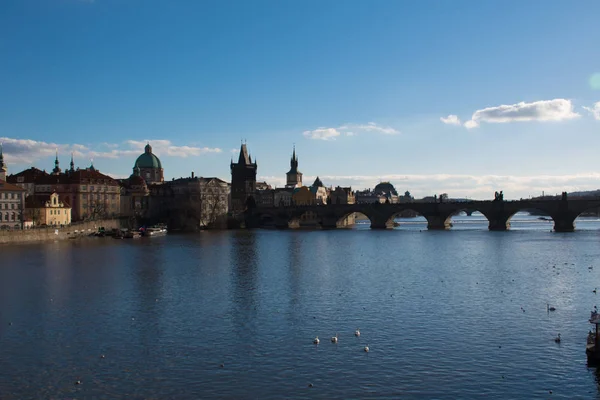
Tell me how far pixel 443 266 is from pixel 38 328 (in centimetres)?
4194

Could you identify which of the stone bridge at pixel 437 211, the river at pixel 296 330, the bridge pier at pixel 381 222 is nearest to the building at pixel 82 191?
the stone bridge at pixel 437 211

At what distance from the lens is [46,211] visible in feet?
405

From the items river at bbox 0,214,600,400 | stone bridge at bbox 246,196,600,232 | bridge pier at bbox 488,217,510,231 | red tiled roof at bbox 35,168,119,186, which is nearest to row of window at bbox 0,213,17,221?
red tiled roof at bbox 35,168,119,186

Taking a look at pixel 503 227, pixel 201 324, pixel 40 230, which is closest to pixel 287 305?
pixel 201 324

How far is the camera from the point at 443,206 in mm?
151125

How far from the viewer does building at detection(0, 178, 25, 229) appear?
109 meters

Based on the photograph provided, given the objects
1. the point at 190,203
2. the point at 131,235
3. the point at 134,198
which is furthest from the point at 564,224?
the point at 134,198

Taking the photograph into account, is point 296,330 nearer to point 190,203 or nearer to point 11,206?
point 11,206

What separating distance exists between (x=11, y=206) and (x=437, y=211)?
91.5 metres

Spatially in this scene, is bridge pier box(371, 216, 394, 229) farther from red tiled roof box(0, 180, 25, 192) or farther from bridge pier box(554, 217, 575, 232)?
red tiled roof box(0, 180, 25, 192)

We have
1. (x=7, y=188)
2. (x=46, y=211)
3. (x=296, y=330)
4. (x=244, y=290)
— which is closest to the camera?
(x=296, y=330)

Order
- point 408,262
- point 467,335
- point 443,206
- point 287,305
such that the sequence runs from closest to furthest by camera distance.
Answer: point 467,335 < point 287,305 < point 408,262 < point 443,206

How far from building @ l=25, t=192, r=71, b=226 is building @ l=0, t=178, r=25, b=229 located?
145 inches

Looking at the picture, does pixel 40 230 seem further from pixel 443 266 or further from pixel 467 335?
pixel 467 335
